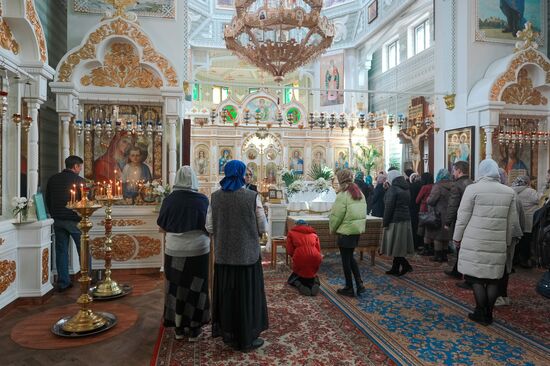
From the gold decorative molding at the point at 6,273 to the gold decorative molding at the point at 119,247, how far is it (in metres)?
1.36

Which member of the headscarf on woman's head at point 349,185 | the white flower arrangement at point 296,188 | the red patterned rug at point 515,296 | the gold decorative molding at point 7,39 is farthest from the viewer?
the white flower arrangement at point 296,188

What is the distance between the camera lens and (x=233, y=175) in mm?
3236

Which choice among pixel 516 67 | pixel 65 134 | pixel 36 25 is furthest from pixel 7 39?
pixel 516 67

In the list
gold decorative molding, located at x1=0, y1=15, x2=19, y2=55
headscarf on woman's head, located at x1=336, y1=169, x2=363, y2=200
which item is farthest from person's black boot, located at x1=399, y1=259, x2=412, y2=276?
gold decorative molding, located at x1=0, y1=15, x2=19, y2=55

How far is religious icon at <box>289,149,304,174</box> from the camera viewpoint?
45.9 feet

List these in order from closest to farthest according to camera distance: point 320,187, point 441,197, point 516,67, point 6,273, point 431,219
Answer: point 6,273 → point 441,197 → point 431,219 → point 516,67 → point 320,187

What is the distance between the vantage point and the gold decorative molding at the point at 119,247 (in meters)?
5.89

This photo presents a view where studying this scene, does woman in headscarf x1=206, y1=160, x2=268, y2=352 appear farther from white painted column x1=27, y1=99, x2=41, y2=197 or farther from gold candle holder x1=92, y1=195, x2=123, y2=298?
white painted column x1=27, y1=99, x2=41, y2=197

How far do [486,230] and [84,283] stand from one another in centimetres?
373

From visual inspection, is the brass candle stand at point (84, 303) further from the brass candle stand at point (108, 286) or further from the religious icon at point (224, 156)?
the religious icon at point (224, 156)

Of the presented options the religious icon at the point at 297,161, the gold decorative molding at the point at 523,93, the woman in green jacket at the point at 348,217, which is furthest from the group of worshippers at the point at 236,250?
the religious icon at the point at 297,161

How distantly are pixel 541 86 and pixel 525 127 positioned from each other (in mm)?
862

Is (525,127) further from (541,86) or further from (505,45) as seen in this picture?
(505,45)

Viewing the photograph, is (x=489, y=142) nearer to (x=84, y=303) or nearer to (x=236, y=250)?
(x=236, y=250)
